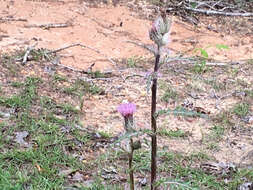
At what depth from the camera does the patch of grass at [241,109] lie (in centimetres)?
417

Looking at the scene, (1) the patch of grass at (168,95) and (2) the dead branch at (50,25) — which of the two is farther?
(2) the dead branch at (50,25)

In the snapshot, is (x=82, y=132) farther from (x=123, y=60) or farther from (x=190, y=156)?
(x=123, y=60)

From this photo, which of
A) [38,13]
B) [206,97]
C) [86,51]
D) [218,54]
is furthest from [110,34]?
[206,97]

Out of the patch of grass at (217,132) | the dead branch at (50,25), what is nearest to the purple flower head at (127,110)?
the patch of grass at (217,132)

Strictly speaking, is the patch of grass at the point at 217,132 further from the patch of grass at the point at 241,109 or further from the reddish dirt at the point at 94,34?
the reddish dirt at the point at 94,34

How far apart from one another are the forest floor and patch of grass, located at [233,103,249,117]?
0.02 meters

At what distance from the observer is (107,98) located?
4.26 meters

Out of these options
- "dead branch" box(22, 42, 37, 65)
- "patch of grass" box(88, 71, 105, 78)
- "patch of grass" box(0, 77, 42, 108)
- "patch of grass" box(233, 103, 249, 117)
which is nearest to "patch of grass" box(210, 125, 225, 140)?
"patch of grass" box(233, 103, 249, 117)

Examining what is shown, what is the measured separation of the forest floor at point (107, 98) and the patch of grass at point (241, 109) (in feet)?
0.05

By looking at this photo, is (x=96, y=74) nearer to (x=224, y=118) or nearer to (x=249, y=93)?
(x=224, y=118)

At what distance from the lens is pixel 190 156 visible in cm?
339

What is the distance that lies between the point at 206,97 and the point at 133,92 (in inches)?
31.9

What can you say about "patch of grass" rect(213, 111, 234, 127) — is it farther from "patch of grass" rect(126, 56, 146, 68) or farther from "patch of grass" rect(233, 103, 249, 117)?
"patch of grass" rect(126, 56, 146, 68)

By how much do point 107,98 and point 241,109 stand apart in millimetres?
1398
